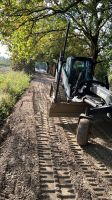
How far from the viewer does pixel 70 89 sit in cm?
1262

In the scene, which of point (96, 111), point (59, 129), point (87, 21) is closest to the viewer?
point (96, 111)

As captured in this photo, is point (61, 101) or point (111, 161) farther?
point (61, 101)

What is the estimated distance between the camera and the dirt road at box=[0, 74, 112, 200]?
631cm

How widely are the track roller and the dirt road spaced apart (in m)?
0.18

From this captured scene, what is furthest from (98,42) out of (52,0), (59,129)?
(59,129)

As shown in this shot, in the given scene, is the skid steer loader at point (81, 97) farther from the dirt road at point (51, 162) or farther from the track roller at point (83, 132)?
the dirt road at point (51, 162)

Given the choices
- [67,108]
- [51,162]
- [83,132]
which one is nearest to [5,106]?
[67,108]

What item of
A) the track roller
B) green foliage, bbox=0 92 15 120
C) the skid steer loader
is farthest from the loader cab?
the track roller

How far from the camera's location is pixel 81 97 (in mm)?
11703

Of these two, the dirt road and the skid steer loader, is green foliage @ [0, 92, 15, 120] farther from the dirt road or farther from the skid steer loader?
the skid steer loader

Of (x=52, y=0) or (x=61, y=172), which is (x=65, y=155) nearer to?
(x=61, y=172)

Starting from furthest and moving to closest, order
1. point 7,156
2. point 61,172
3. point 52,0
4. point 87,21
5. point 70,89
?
point 87,21 → point 52,0 → point 70,89 → point 7,156 → point 61,172

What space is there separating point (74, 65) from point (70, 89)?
98cm

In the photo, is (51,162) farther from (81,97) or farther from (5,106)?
(5,106)
